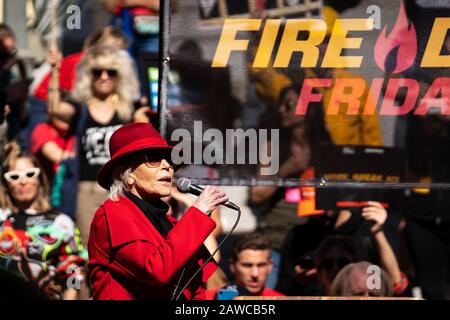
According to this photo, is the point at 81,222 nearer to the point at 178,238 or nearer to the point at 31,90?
the point at 31,90

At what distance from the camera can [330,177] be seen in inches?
254

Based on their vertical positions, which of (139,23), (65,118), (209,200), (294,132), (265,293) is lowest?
(265,293)

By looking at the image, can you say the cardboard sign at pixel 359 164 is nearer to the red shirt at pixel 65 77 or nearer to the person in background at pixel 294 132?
the person in background at pixel 294 132

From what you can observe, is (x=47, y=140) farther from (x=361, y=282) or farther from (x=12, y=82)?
(x=361, y=282)

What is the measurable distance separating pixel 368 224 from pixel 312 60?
4.79 feet

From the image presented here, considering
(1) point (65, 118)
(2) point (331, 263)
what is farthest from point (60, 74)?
(2) point (331, 263)

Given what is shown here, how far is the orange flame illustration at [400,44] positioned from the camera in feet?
20.6

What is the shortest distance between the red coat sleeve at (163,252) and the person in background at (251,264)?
2.29 meters

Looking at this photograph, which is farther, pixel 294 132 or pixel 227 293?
pixel 227 293

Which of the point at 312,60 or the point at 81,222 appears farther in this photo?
the point at 81,222

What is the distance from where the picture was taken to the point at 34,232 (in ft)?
23.9

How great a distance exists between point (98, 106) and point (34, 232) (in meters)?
0.95
